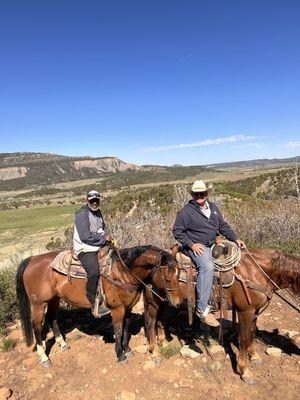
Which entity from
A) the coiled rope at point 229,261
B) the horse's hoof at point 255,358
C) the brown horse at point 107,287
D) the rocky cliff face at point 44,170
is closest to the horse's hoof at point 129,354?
the brown horse at point 107,287

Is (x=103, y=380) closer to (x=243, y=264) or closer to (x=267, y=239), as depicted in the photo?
(x=243, y=264)

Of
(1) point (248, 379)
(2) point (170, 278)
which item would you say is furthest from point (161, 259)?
(1) point (248, 379)

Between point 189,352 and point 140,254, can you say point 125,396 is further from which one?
point 140,254

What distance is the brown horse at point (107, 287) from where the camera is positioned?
18.0 feet

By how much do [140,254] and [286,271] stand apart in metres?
2.21

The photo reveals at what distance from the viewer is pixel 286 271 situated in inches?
196

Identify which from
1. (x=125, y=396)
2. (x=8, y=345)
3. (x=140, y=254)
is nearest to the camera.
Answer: (x=125, y=396)

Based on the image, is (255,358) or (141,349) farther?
(141,349)

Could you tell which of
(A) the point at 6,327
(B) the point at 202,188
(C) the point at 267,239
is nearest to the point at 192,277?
(B) the point at 202,188

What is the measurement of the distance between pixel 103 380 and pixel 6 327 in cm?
313

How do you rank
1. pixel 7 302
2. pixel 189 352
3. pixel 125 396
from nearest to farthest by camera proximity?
pixel 125 396
pixel 189 352
pixel 7 302

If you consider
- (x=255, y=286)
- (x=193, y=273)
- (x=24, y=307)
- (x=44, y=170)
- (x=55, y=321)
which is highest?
(x=193, y=273)

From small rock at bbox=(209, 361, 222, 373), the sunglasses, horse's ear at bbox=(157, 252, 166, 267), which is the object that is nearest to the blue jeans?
horse's ear at bbox=(157, 252, 166, 267)

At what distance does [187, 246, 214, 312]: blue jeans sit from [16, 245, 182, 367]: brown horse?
12.9 inches
